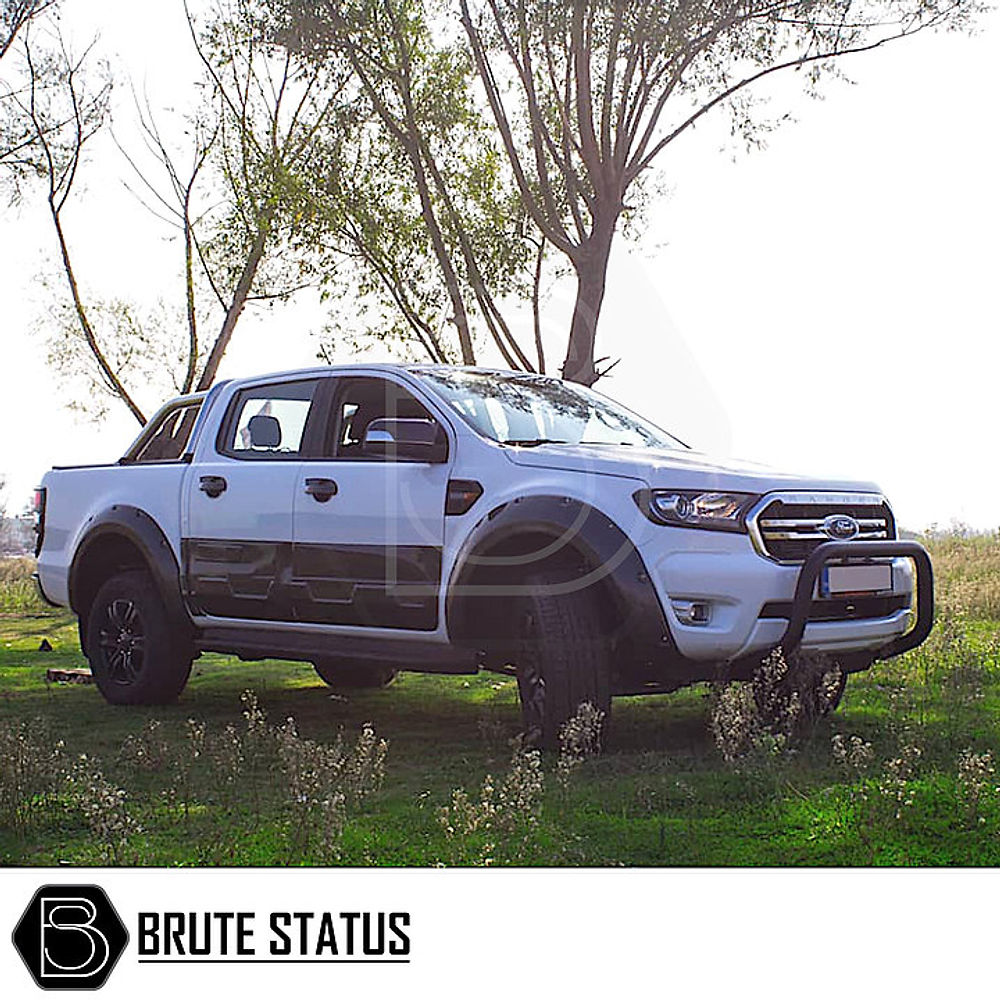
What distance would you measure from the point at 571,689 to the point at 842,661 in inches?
67.0

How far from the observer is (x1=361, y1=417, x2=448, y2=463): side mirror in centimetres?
671

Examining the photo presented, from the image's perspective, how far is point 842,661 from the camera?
688 centimetres

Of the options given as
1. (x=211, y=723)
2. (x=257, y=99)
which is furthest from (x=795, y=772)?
(x=257, y=99)

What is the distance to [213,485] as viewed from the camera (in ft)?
25.7

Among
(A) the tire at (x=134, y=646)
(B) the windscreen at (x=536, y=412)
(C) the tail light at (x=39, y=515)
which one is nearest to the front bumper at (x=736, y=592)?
(B) the windscreen at (x=536, y=412)

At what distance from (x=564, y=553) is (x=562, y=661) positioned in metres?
0.56

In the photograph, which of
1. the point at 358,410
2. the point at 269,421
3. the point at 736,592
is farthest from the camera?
the point at 269,421

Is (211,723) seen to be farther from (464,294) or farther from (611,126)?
(464,294)

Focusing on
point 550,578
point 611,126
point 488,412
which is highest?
point 611,126

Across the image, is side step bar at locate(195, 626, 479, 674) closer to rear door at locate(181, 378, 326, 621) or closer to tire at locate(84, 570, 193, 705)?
rear door at locate(181, 378, 326, 621)

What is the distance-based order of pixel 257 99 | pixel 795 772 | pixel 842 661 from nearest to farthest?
pixel 795 772, pixel 842 661, pixel 257 99

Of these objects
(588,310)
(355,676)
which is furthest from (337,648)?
(588,310)

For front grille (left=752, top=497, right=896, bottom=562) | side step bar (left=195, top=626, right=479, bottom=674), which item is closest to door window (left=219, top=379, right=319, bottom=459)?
side step bar (left=195, top=626, right=479, bottom=674)

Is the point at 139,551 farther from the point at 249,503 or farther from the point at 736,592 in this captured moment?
the point at 736,592
